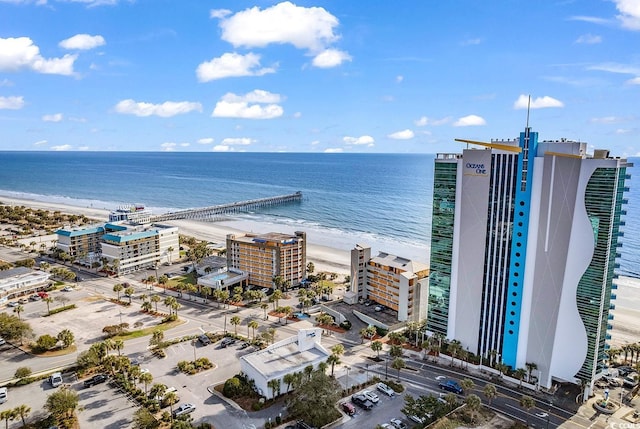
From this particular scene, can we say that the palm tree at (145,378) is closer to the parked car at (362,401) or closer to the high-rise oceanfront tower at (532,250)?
the parked car at (362,401)

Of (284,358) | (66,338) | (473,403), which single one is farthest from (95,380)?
(473,403)

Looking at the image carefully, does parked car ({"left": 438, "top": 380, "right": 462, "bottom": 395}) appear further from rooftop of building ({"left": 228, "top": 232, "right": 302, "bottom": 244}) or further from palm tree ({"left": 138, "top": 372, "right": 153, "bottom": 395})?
rooftop of building ({"left": 228, "top": 232, "right": 302, "bottom": 244})

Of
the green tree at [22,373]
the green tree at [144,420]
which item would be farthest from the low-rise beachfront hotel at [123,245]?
the green tree at [144,420]

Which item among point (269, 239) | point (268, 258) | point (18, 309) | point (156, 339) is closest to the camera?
point (156, 339)

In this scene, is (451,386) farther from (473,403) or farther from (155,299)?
(155,299)

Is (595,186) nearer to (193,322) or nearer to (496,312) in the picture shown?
(496,312)

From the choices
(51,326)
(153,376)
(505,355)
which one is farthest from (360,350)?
(51,326)
